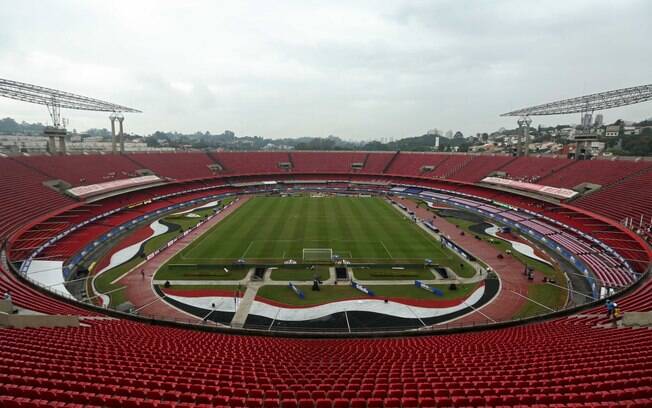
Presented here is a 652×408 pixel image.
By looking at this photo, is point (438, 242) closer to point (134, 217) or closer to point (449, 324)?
point (449, 324)

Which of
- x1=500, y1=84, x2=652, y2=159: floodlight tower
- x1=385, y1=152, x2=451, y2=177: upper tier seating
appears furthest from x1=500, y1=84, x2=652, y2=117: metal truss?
x1=385, y1=152, x2=451, y2=177: upper tier seating

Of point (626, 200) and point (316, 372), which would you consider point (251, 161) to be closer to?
point (626, 200)

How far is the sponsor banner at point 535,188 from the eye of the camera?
45.8 metres

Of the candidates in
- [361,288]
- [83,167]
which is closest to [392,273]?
[361,288]

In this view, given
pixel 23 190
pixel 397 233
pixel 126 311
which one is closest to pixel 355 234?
pixel 397 233

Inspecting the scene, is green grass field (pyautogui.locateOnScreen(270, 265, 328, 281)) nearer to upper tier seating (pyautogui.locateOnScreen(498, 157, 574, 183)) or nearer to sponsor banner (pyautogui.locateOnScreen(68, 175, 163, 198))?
sponsor banner (pyautogui.locateOnScreen(68, 175, 163, 198))

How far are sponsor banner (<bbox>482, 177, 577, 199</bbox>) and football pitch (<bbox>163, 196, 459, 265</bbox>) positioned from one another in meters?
20.7

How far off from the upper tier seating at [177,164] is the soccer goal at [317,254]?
4632 centimetres

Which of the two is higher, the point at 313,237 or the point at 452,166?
the point at 452,166

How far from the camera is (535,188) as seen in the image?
50.9 m

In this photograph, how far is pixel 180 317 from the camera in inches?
885

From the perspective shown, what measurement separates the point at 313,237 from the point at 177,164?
163 feet

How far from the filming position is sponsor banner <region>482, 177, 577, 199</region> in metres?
45.8

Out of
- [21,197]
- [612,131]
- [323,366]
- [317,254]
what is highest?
[612,131]
